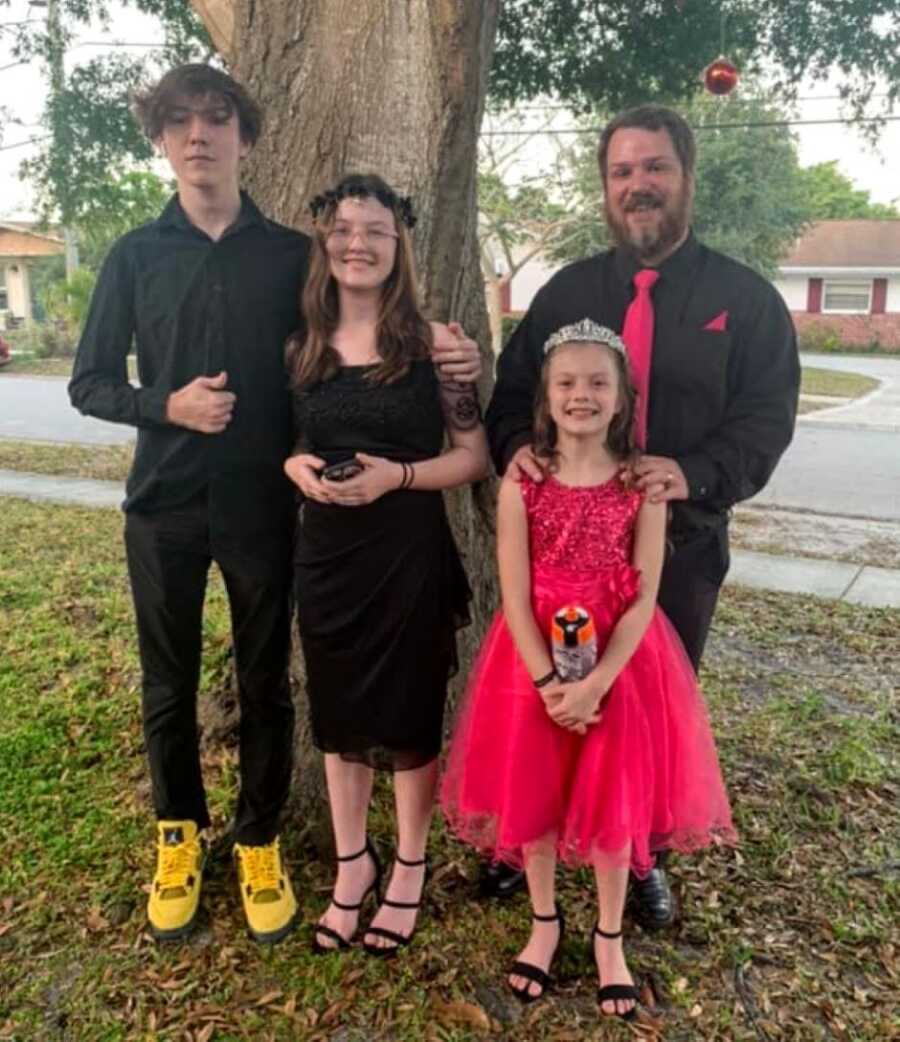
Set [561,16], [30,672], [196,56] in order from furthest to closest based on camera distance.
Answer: [196,56] → [561,16] → [30,672]

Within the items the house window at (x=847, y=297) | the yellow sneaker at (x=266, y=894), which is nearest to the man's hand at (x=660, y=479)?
the yellow sneaker at (x=266, y=894)

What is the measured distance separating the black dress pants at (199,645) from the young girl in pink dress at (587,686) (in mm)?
574

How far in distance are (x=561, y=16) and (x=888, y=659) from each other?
13.3 ft

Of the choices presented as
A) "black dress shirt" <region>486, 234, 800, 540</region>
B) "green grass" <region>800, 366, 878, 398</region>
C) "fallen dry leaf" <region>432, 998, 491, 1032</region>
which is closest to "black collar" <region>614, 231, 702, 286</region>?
"black dress shirt" <region>486, 234, 800, 540</region>

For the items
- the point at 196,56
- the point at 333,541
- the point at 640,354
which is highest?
the point at 196,56

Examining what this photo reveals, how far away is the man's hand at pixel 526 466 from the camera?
2.50 meters

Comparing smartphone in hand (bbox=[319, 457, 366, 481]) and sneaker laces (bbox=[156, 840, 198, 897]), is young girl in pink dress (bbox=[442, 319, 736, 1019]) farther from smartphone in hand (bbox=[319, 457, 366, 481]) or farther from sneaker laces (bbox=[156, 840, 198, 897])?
sneaker laces (bbox=[156, 840, 198, 897])

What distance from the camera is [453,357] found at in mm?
2562

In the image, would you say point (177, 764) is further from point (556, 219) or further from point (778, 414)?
point (556, 219)

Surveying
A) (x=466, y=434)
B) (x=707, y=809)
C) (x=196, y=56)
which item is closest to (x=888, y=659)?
(x=707, y=809)

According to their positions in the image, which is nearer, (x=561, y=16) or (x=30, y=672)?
(x=30, y=672)

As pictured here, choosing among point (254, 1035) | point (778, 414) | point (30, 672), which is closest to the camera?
point (254, 1035)

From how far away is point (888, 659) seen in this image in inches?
206

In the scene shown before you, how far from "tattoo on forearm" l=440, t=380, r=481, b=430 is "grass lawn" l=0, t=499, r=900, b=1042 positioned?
1.44 metres
